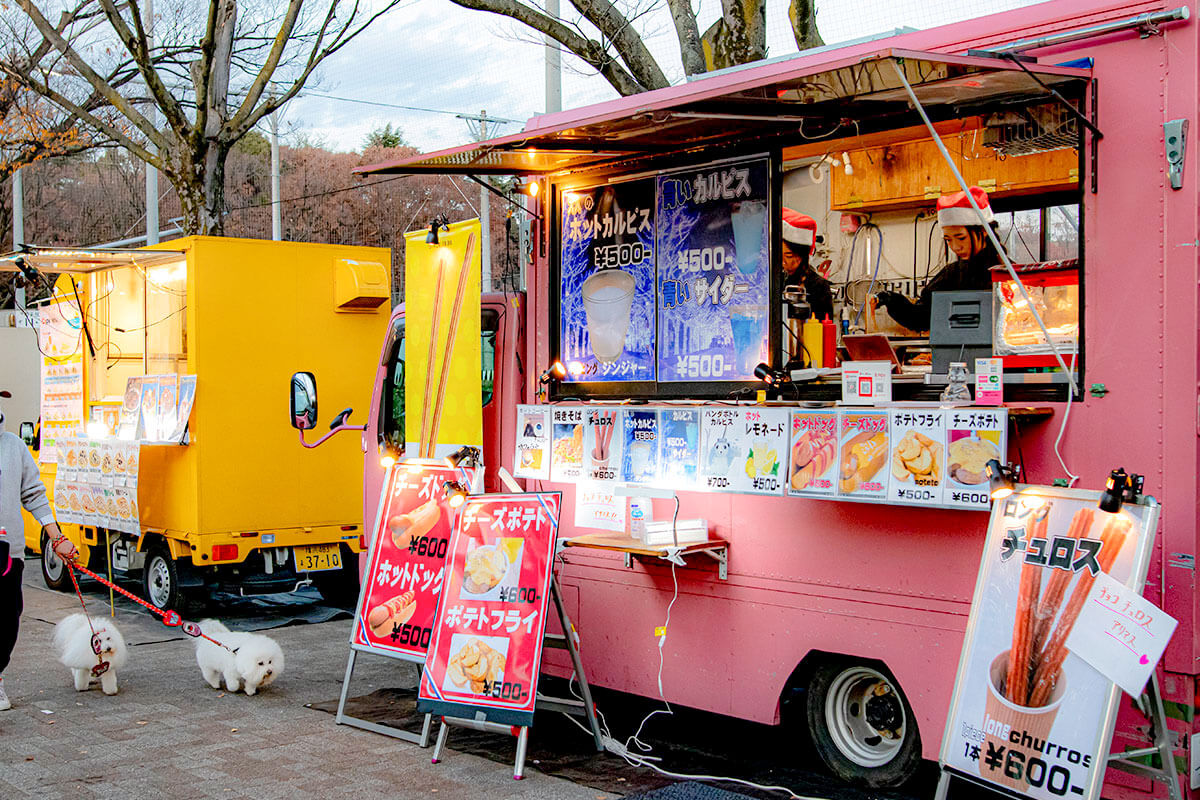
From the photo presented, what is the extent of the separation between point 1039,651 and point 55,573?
9.60m

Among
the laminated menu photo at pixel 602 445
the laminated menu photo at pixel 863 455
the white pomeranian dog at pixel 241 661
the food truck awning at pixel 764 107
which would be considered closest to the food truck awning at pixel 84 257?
the white pomeranian dog at pixel 241 661

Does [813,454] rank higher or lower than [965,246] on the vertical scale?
lower

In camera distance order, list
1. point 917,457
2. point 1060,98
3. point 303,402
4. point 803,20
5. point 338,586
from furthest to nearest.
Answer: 1. point 338,586
2. point 803,20
3. point 303,402
4. point 917,457
5. point 1060,98

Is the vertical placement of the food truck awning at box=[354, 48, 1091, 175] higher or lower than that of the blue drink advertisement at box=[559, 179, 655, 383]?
higher

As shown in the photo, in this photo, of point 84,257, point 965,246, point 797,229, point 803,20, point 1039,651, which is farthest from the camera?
point 803,20

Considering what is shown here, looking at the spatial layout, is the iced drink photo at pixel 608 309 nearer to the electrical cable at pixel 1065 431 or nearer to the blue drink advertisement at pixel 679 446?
the blue drink advertisement at pixel 679 446

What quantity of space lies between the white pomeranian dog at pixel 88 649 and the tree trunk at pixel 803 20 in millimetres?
7039

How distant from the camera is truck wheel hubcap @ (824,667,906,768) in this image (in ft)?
16.0

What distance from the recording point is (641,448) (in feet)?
18.4

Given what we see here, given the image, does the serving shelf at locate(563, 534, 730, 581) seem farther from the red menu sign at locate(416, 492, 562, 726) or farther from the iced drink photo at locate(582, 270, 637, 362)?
the iced drink photo at locate(582, 270, 637, 362)

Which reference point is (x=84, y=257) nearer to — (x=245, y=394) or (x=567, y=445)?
(x=245, y=394)

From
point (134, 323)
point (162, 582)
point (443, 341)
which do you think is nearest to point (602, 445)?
point (443, 341)

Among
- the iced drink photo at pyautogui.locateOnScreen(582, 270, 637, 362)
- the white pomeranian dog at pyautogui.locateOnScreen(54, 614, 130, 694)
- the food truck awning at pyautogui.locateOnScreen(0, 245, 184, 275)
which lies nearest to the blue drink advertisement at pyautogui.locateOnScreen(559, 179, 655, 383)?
the iced drink photo at pyautogui.locateOnScreen(582, 270, 637, 362)

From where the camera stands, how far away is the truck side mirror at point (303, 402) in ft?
25.1
